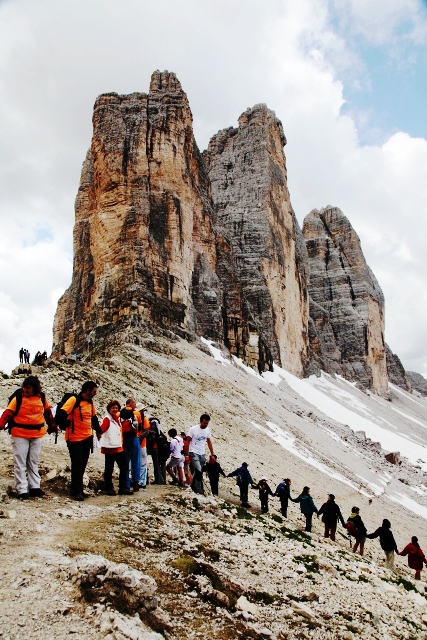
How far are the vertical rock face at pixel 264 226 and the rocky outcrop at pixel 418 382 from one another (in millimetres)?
89992

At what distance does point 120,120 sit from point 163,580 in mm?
45568

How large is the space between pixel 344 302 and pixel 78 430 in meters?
108

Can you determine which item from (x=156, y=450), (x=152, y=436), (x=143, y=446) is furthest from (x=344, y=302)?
(x=143, y=446)

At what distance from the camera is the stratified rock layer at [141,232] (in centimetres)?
4034

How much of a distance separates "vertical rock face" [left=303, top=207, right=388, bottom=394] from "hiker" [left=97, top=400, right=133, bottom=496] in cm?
8886

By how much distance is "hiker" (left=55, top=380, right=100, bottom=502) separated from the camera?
330 inches

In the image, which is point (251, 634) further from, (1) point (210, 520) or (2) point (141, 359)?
(2) point (141, 359)

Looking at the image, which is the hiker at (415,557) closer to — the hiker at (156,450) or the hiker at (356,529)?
the hiker at (356,529)

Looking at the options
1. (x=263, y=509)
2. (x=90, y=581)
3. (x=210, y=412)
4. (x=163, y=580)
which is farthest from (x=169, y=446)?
(x=210, y=412)

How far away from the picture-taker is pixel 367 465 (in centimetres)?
3562

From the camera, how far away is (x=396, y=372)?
138375mm

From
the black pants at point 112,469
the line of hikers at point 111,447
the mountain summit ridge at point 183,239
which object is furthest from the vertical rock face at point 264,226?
the black pants at point 112,469

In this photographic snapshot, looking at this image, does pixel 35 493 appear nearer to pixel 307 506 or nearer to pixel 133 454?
pixel 133 454

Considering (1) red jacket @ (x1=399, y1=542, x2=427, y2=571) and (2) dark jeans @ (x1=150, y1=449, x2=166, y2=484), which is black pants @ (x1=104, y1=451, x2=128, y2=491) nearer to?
(2) dark jeans @ (x1=150, y1=449, x2=166, y2=484)
